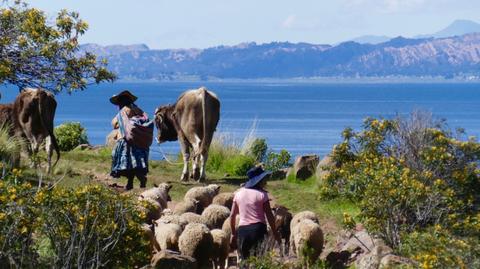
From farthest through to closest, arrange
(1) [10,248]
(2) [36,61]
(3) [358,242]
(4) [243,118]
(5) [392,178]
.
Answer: (4) [243,118]
(2) [36,61]
(3) [358,242]
(5) [392,178]
(1) [10,248]

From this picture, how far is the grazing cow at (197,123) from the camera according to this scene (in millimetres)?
23734

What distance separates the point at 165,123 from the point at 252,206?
11.6m

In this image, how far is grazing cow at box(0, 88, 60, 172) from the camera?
23.3m

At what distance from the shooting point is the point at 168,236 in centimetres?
1555

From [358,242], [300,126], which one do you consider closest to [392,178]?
[358,242]

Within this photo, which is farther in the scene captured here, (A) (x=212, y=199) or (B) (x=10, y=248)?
(A) (x=212, y=199)

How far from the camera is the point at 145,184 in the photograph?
22219 millimetres

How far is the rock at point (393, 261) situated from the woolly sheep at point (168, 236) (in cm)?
366

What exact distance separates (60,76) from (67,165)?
19.4ft

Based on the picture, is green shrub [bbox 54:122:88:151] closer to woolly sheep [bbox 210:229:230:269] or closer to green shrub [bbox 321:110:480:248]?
green shrub [bbox 321:110:480:248]

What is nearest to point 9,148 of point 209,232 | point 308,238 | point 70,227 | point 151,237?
point 151,237

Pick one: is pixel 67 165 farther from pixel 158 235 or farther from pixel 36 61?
pixel 158 235

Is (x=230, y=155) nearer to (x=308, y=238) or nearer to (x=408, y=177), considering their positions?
(x=308, y=238)

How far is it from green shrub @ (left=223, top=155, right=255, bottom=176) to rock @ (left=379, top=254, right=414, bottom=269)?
1340 cm
